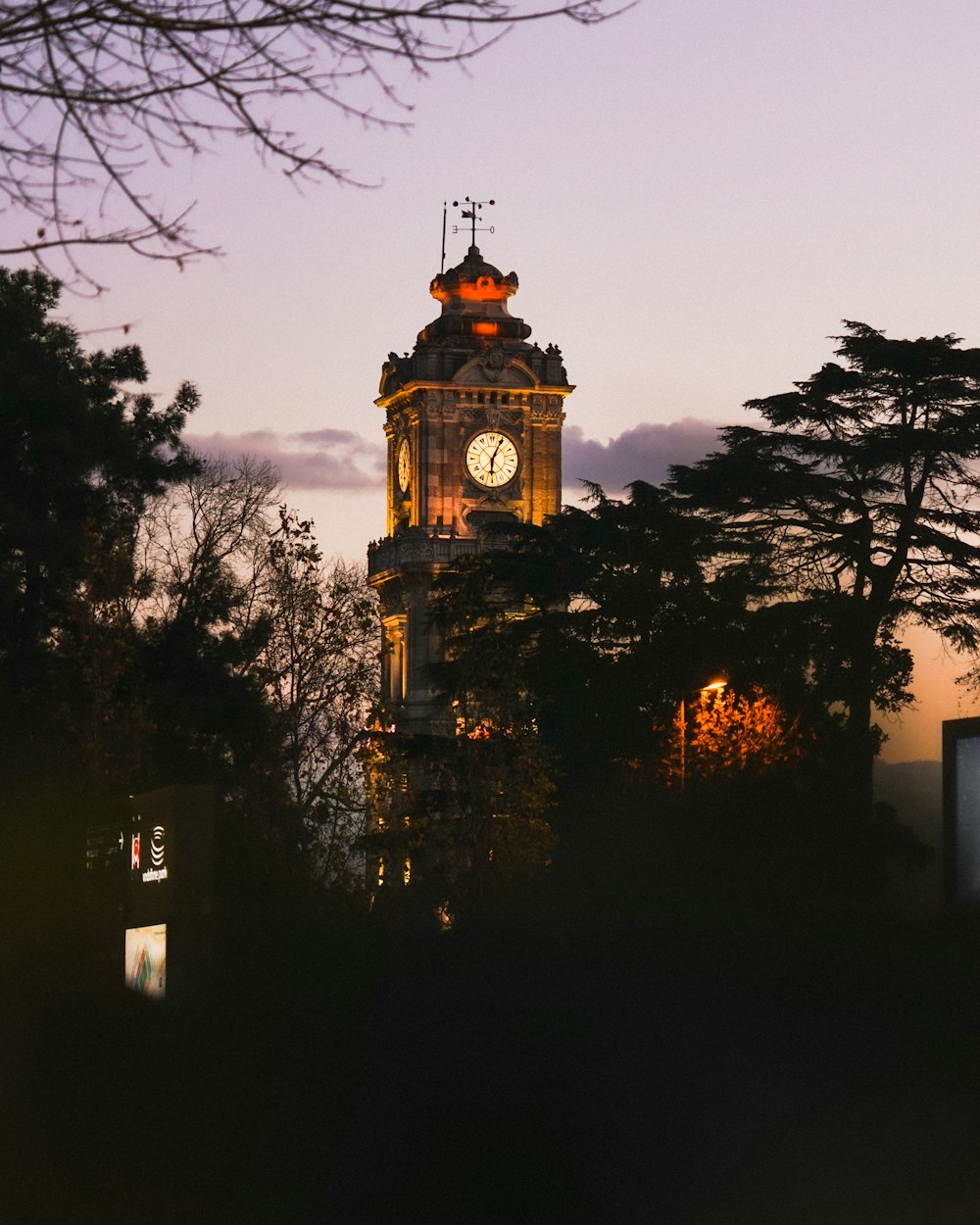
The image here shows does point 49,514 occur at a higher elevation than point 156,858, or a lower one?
higher

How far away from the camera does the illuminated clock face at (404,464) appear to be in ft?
397

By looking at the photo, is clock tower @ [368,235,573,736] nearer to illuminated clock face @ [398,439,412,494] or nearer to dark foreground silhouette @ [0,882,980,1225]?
illuminated clock face @ [398,439,412,494]

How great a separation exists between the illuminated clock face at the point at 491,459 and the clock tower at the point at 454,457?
5 centimetres

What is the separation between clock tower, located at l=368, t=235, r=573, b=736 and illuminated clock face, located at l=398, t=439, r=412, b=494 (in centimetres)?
A: 5

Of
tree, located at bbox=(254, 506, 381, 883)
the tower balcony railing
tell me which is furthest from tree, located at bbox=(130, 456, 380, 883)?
the tower balcony railing

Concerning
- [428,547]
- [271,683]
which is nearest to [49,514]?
[271,683]

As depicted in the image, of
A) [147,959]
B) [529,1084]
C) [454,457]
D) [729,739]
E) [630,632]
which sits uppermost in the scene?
[454,457]

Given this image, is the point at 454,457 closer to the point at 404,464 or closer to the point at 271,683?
the point at 404,464

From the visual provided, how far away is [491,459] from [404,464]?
4.95 metres

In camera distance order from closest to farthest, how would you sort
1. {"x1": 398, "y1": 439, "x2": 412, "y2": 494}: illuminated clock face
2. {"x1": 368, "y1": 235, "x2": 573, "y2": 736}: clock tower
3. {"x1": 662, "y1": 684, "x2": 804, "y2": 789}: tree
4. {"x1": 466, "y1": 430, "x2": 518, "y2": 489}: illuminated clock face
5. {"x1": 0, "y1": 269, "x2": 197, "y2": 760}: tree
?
{"x1": 0, "y1": 269, "x2": 197, "y2": 760}: tree
{"x1": 662, "y1": 684, "x2": 804, "y2": 789}: tree
{"x1": 368, "y1": 235, "x2": 573, "y2": 736}: clock tower
{"x1": 466, "y1": 430, "x2": 518, "y2": 489}: illuminated clock face
{"x1": 398, "y1": 439, "x2": 412, "y2": 494}: illuminated clock face

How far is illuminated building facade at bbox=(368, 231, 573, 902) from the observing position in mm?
117750

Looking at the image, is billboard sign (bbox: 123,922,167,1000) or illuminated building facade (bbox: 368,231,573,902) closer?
billboard sign (bbox: 123,922,167,1000)

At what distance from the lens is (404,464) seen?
400 feet

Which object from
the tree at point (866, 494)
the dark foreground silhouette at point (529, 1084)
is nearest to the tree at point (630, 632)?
the tree at point (866, 494)
